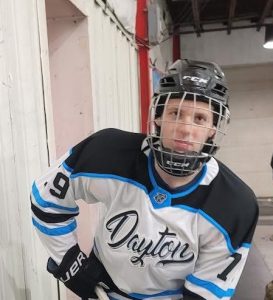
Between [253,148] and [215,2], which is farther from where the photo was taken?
[253,148]

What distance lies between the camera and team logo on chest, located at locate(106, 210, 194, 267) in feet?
3.32

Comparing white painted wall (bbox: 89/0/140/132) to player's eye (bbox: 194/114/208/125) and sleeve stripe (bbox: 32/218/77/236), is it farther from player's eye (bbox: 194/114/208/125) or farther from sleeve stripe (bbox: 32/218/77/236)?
player's eye (bbox: 194/114/208/125)

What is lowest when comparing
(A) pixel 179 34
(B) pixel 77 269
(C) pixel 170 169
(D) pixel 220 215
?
(B) pixel 77 269

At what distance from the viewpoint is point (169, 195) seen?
1.02 m

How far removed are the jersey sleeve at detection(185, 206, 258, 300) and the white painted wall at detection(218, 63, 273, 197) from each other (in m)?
5.35

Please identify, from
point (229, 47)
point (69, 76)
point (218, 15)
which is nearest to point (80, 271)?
point (69, 76)

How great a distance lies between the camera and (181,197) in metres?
1.02

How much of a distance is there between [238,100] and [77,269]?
18.2 feet

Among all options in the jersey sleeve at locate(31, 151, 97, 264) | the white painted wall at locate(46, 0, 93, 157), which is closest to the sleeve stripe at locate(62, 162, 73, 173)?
the jersey sleeve at locate(31, 151, 97, 264)

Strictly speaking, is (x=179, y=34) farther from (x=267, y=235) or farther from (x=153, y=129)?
(x=153, y=129)

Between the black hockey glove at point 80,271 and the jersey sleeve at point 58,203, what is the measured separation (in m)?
0.02

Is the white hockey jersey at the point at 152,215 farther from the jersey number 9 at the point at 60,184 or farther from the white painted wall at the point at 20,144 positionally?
the white painted wall at the point at 20,144

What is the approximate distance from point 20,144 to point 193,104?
0.63 m

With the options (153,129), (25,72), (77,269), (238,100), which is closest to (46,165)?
(25,72)
